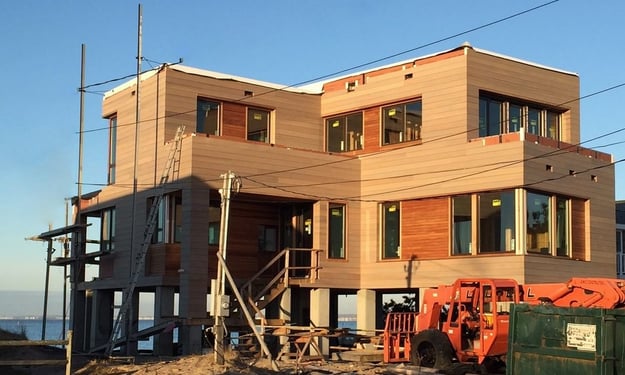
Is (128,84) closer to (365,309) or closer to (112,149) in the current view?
(112,149)

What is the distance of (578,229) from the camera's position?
32.5m

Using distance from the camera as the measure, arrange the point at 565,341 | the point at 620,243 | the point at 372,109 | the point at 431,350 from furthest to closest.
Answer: the point at 620,243 < the point at 372,109 < the point at 431,350 < the point at 565,341

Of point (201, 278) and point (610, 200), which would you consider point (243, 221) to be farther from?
point (610, 200)

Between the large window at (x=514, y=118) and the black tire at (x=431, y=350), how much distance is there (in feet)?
32.6

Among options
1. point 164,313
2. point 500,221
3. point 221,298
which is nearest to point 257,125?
point 164,313

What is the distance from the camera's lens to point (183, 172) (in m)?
31.6

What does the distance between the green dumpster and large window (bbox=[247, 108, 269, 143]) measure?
19846 mm

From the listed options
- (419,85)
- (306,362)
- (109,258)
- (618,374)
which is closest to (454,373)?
(306,362)

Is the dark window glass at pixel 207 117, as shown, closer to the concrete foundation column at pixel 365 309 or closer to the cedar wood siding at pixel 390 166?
the cedar wood siding at pixel 390 166

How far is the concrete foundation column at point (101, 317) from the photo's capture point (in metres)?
37.7

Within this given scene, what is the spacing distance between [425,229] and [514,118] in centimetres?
525

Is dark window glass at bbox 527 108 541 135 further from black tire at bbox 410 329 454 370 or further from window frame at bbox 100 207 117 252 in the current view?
window frame at bbox 100 207 117 252

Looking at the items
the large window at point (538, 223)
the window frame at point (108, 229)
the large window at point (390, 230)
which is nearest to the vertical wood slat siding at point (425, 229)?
the large window at point (390, 230)

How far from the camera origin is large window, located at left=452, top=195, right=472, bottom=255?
31.5 meters
